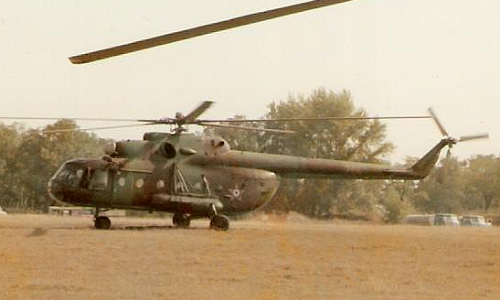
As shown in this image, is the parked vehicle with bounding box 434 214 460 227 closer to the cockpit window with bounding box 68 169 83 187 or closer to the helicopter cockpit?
the helicopter cockpit

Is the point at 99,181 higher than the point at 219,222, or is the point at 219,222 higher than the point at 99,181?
the point at 99,181

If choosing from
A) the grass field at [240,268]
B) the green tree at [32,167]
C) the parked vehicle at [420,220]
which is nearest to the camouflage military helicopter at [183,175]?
the grass field at [240,268]

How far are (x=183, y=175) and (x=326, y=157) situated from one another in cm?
3282

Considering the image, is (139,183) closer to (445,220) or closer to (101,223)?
(101,223)

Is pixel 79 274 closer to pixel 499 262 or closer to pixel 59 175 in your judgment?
pixel 499 262

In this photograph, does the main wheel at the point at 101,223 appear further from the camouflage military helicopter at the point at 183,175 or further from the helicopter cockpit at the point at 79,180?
the helicopter cockpit at the point at 79,180

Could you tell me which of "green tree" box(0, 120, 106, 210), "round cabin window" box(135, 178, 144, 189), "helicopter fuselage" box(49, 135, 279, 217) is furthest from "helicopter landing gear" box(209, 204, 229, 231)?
"green tree" box(0, 120, 106, 210)

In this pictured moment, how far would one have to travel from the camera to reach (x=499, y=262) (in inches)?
545

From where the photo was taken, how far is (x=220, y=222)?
2378 cm

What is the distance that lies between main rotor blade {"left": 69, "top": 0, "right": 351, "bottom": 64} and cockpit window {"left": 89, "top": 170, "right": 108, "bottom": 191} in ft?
66.7

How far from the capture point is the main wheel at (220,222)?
77.9 feet

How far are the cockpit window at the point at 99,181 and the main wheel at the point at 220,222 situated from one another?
3729 millimetres

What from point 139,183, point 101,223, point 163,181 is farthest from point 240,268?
point 101,223

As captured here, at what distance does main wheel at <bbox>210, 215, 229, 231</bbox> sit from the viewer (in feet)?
77.9
